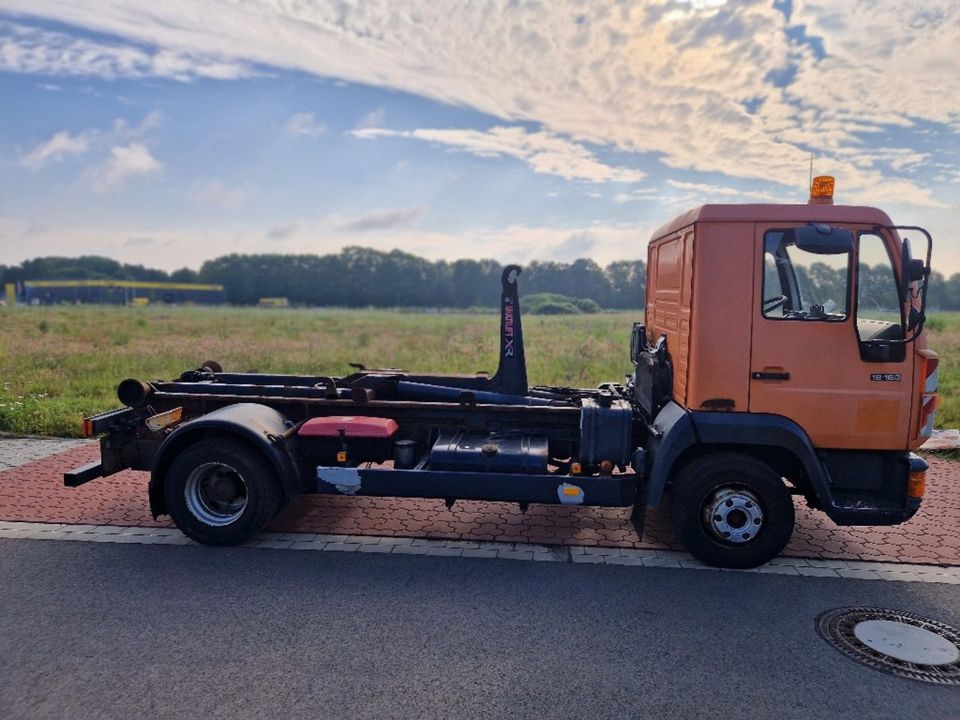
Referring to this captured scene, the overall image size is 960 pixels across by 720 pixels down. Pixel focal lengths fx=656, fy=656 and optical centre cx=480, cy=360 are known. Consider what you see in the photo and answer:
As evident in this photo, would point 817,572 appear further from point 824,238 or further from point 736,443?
point 824,238

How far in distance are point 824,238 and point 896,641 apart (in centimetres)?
275

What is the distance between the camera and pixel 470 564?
5.23m

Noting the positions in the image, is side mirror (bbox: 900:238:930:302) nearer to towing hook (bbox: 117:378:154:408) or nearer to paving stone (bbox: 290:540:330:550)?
paving stone (bbox: 290:540:330:550)

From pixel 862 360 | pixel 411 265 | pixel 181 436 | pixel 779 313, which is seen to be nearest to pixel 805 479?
pixel 862 360

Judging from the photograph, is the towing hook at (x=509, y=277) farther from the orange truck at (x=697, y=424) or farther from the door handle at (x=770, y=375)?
the door handle at (x=770, y=375)

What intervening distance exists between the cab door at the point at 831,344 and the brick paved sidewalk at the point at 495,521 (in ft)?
4.32

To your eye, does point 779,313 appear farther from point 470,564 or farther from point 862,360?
point 470,564

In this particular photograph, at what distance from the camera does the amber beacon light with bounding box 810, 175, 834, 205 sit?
5.10 metres

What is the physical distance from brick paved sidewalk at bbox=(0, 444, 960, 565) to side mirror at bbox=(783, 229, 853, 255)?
2.56 meters

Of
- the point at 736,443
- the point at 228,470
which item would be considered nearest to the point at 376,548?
the point at 228,470

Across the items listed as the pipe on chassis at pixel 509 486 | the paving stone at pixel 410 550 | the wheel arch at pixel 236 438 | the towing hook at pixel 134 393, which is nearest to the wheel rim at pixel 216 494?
the wheel arch at pixel 236 438

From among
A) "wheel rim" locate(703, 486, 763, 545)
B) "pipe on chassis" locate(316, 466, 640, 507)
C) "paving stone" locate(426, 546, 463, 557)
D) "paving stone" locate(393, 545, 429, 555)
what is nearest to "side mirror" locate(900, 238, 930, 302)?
"wheel rim" locate(703, 486, 763, 545)

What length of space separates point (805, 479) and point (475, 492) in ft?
8.66

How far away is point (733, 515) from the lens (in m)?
5.17
